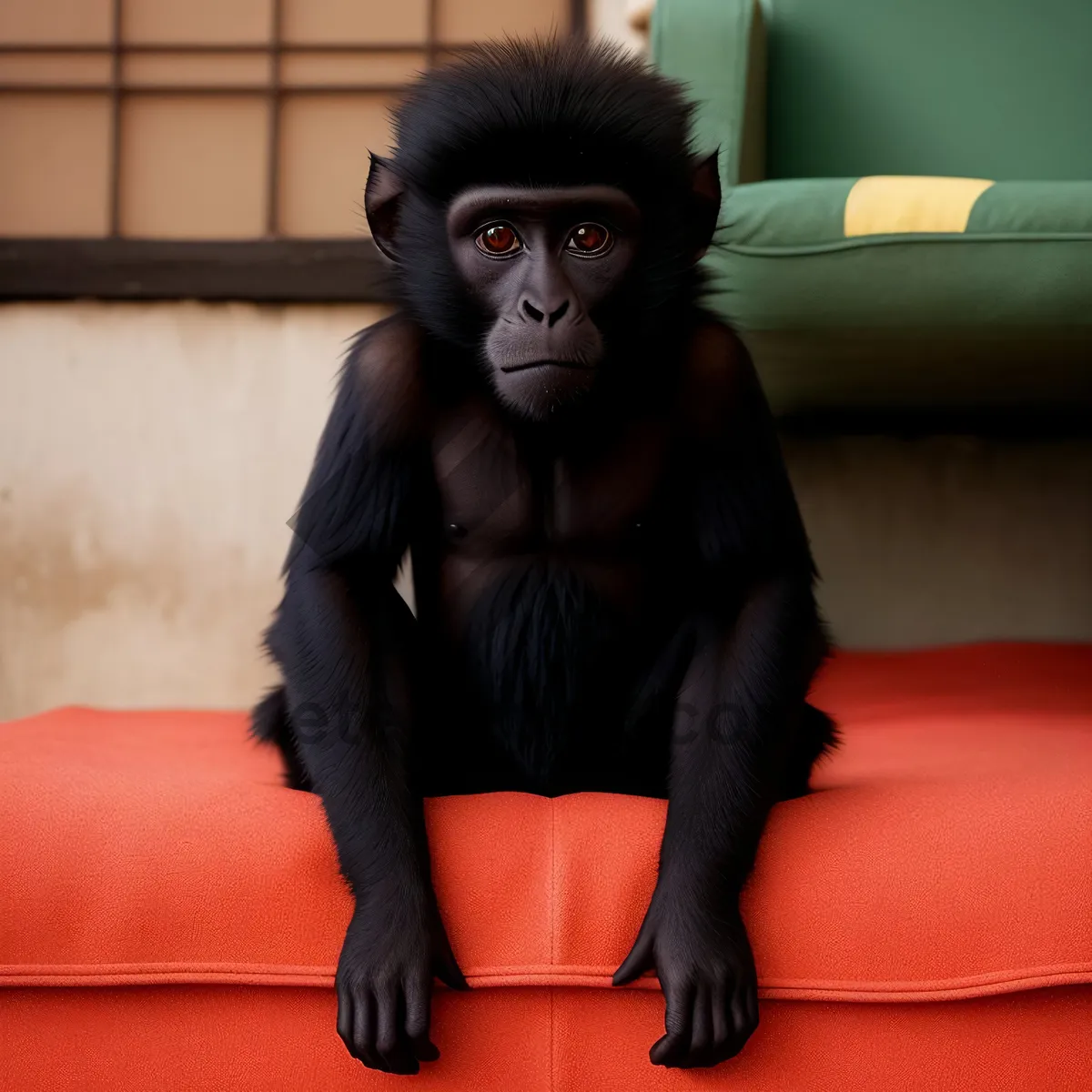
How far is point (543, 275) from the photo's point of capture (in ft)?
3.25

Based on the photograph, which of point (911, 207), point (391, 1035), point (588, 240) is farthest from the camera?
point (911, 207)

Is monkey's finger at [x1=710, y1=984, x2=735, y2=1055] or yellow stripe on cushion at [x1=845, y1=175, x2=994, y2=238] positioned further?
yellow stripe on cushion at [x1=845, y1=175, x2=994, y2=238]

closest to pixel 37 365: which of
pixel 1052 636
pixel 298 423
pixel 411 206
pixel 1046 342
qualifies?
pixel 298 423

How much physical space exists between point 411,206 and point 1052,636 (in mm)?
1692

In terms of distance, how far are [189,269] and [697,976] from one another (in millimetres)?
1824

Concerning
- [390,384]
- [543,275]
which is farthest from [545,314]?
[390,384]

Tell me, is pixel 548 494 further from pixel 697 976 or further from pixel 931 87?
pixel 931 87

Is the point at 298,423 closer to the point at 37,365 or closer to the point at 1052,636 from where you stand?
the point at 37,365

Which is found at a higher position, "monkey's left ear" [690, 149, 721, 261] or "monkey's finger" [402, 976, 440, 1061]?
"monkey's left ear" [690, 149, 721, 261]

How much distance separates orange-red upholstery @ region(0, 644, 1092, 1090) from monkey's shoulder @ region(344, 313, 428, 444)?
369 millimetres

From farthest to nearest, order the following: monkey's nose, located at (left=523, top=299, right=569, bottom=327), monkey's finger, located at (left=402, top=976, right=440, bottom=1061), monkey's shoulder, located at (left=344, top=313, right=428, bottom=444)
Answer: monkey's shoulder, located at (left=344, top=313, right=428, bottom=444) < monkey's nose, located at (left=523, top=299, right=569, bottom=327) < monkey's finger, located at (left=402, top=976, right=440, bottom=1061)

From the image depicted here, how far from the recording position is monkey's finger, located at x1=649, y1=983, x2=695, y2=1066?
815 mm

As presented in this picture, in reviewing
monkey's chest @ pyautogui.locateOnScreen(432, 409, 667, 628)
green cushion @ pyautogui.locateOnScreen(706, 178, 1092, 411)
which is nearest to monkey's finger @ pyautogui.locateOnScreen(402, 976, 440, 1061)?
monkey's chest @ pyautogui.locateOnScreen(432, 409, 667, 628)

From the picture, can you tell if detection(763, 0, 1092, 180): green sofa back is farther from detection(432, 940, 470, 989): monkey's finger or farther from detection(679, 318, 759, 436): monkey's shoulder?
detection(432, 940, 470, 989): monkey's finger
